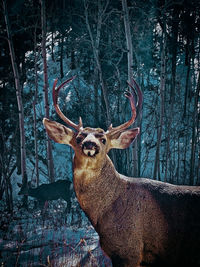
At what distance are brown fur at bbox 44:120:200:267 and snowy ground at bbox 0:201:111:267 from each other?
107cm

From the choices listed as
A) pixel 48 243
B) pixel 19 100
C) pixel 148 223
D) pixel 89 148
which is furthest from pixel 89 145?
pixel 19 100

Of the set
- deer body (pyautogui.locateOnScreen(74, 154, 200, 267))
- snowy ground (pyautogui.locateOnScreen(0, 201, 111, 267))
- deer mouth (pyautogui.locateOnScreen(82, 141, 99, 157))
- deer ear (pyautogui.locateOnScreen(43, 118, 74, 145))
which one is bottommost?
snowy ground (pyautogui.locateOnScreen(0, 201, 111, 267))

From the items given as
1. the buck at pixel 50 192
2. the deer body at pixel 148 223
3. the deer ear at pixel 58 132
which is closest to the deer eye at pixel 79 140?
the deer ear at pixel 58 132

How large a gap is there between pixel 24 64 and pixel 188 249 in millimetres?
9402

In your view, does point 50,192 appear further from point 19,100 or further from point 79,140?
point 79,140

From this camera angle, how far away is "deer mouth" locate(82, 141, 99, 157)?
7.38 ft

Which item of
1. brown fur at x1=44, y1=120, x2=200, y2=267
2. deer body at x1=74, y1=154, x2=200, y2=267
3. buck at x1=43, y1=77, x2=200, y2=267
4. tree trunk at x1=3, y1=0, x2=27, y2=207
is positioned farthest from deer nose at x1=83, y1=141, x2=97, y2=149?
tree trunk at x1=3, y1=0, x2=27, y2=207

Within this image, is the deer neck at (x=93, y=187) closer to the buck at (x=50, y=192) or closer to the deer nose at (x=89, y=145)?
the deer nose at (x=89, y=145)

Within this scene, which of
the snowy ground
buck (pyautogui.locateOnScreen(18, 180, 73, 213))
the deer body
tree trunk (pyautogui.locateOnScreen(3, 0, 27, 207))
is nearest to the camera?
the deer body

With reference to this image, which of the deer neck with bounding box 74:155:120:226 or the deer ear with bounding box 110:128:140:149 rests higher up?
the deer ear with bounding box 110:128:140:149

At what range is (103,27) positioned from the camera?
41.0ft

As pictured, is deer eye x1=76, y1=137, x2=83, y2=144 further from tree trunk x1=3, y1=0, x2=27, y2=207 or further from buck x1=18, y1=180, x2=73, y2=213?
tree trunk x1=3, y1=0, x2=27, y2=207

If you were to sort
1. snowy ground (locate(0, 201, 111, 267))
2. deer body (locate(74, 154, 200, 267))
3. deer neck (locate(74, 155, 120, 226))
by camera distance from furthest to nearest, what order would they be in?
1. snowy ground (locate(0, 201, 111, 267))
2. deer neck (locate(74, 155, 120, 226))
3. deer body (locate(74, 154, 200, 267))

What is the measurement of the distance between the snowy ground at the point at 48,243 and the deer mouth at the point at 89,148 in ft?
5.24
